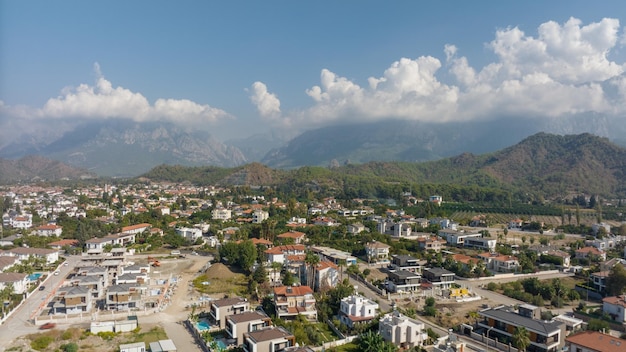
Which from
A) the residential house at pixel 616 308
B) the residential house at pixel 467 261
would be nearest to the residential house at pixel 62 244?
the residential house at pixel 467 261

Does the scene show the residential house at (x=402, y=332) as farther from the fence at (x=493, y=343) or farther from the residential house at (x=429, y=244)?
the residential house at (x=429, y=244)

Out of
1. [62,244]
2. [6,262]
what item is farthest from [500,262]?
[62,244]

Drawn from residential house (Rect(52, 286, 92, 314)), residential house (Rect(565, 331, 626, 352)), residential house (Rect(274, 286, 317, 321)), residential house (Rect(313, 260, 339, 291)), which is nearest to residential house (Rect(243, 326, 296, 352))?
residential house (Rect(274, 286, 317, 321))

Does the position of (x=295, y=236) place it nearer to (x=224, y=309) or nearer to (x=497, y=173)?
(x=224, y=309)

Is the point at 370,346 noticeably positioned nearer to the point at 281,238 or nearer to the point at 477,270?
the point at 477,270

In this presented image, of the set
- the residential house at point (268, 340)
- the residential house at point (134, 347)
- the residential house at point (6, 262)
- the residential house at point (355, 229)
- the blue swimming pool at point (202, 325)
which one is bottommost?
the blue swimming pool at point (202, 325)

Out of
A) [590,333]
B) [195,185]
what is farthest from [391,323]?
[195,185]
